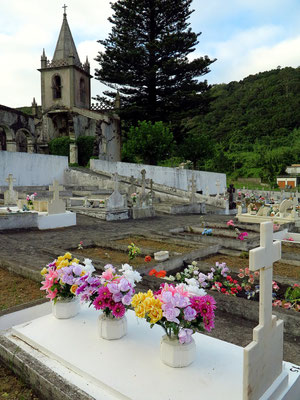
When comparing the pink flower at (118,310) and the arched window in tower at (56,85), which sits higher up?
the arched window in tower at (56,85)

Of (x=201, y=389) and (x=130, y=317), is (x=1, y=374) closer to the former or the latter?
(x=130, y=317)

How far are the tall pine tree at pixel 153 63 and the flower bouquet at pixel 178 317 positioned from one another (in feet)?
97.7

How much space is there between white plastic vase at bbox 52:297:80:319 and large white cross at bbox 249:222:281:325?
176 centimetres

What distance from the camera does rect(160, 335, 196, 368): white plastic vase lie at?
2.31 metres

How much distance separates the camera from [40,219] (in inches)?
390

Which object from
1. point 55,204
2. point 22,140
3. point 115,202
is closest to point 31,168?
point 115,202

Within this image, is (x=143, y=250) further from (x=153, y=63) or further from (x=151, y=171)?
(x=153, y=63)

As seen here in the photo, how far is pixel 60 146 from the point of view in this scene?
29047mm

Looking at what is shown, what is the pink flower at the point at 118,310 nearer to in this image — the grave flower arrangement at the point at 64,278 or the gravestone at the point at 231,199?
the grave flower arrangement at the point at 64,278

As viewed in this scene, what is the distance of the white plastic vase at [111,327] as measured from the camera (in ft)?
8.80

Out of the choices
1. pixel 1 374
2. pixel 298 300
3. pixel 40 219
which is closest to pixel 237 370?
pixel 1 374

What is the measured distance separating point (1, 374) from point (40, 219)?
7.66 meters

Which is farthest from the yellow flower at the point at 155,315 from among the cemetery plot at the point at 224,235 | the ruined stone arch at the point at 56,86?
the ruined stone arch at the point at 56,86

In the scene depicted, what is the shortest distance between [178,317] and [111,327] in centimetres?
66
